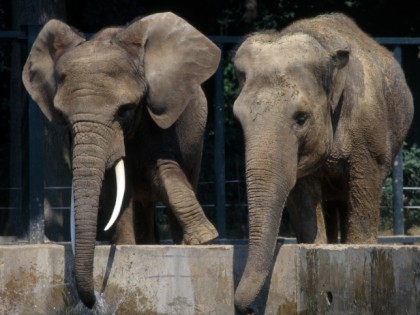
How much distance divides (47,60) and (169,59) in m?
0.89

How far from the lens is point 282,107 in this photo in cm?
894

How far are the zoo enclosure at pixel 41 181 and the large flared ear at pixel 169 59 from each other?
2.94m

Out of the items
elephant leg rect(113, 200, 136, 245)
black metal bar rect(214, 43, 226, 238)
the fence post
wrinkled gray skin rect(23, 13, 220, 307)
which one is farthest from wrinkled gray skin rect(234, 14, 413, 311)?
the fence post

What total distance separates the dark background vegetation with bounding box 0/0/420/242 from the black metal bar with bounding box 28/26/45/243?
0.87ft

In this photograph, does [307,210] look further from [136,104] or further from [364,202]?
[136,104]

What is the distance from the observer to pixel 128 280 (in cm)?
870

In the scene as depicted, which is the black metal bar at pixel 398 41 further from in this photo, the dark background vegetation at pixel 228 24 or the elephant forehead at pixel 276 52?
the elephant forehead at pixel 276 52

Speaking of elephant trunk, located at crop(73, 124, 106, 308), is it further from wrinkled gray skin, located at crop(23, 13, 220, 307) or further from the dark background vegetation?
the dark background vegetation

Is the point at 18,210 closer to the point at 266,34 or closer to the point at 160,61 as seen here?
the point at 160,61

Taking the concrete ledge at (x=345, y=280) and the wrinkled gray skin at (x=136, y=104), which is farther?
the wrinkled gray skin at (x=136, y=104)

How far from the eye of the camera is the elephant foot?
1000cm

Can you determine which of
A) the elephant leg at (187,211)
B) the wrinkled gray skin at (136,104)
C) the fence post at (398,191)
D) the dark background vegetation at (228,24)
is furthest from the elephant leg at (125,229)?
the fence post at (398,191)

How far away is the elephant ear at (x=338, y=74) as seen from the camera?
969cm

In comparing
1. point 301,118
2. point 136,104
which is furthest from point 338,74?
point 136,104
